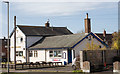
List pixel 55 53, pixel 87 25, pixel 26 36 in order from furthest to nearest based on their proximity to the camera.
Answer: pixel 26 36 → pixel 55 53 → pixel 87 25

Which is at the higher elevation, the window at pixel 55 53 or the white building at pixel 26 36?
the white building at pixel 26 36

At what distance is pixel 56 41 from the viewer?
4050 centimetres

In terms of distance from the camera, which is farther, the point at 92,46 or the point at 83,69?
the point at 92,46

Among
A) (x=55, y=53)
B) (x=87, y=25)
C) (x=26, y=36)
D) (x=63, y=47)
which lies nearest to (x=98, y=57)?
(x=63, y=47)

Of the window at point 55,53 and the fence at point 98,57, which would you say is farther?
the window at point 55,53

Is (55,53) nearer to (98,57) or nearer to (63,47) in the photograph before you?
(63,47)

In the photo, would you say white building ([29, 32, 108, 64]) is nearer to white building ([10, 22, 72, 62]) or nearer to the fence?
white building ([10, 22, 72, 62])

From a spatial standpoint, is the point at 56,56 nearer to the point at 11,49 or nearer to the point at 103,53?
the point at 103,53

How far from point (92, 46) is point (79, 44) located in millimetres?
3043

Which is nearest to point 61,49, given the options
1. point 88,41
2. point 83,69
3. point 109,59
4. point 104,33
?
point 88,41

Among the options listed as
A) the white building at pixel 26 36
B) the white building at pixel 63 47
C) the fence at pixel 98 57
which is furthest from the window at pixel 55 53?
the fence at pixel 98 57

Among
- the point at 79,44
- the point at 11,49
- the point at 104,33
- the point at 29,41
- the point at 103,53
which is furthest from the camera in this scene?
the point at 104,33

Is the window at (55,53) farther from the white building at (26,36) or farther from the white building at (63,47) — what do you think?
the white building at (26,36)

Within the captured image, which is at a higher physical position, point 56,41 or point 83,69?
point 56,41
